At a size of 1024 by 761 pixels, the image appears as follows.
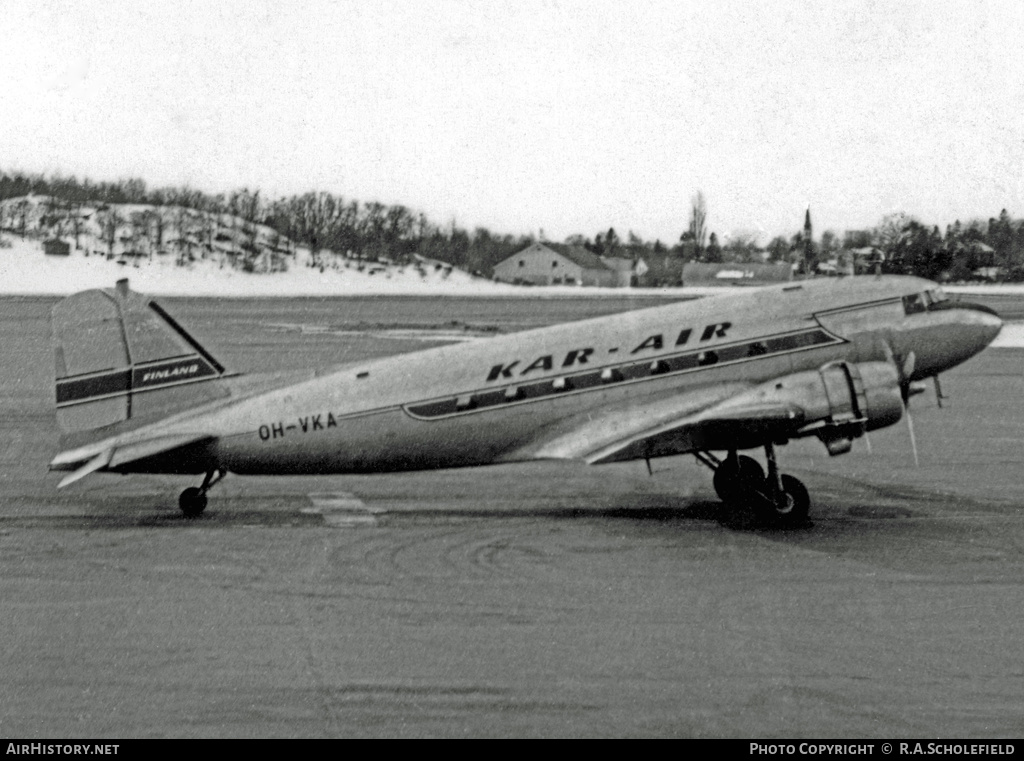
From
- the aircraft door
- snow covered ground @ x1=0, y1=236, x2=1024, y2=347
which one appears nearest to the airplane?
the aircraft door

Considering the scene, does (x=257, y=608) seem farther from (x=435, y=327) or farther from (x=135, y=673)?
(x=435, y=327)

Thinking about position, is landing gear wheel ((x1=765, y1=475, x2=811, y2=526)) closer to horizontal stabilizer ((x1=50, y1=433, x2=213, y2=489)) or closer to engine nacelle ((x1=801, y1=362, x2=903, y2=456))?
engine nacelle ((x1=801, y1=362, x2=903, y2=456))

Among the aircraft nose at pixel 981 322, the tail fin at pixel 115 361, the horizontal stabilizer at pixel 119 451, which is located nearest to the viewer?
the horizontal stabilizer at pixel 119 451

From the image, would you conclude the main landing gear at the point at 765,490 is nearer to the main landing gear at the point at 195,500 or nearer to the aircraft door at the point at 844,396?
the aircraft door at the point at 844,396

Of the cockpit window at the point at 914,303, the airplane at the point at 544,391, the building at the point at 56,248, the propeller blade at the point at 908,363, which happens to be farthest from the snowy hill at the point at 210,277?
the propeller blade at the point at 908,363

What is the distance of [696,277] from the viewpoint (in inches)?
4050

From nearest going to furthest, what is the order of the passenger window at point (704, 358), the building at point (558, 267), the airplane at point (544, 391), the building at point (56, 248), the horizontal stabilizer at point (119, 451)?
the horizontal stabilizer at point (119, 451) → the airplane at point (544, 391) → the passenger window at point (704, 358) → the building at point (56, 248) → the building at point (558, 267)

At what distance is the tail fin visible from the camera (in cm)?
1898

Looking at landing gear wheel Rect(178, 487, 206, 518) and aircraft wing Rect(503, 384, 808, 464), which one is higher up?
aircraft wing Rect(503, 384, 808, 464)

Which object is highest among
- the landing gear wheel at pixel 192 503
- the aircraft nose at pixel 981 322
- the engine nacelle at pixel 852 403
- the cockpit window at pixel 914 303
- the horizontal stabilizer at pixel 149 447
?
the cockpit window at pixel 914 303

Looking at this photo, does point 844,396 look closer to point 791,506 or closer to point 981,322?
point 791,506

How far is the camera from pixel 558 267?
152m

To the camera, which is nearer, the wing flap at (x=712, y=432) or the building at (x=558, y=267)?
the wing flap at (x=712, y=432)

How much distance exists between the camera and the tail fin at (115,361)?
62.3ft
